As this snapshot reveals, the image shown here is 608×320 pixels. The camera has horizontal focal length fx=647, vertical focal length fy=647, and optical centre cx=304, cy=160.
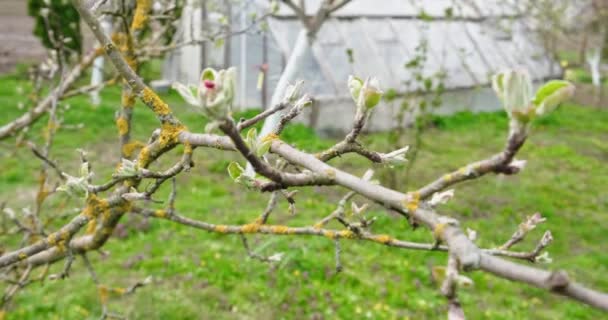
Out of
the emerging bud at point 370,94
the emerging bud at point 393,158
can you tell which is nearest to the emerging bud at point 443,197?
the emerging bud at point 393,158

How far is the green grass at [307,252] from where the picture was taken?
4566 mm

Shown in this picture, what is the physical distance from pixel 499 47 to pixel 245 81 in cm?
524

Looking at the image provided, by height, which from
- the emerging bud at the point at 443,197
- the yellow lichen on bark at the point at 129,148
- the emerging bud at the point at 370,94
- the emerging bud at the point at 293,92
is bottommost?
the yellow lichen on bark at the point at 129,148

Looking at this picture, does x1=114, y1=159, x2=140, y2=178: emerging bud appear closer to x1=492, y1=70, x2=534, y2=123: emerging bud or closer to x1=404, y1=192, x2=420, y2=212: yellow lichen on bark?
x1=404, y1=192, x2=420, y2=212: yellow lichen on bark

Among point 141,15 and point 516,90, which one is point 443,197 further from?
point 141,15

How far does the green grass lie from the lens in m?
4.57

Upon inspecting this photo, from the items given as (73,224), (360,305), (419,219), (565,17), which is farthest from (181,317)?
(565,17)

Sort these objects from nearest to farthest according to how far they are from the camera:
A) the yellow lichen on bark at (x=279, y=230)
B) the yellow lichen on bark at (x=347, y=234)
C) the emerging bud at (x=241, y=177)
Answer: the emerging bud at (x=241, y=177)
the yellow lichen on bark at (x=347, y=234)
the yellow lichen on bark at (x=279, y=230)

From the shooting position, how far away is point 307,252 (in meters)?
5.27

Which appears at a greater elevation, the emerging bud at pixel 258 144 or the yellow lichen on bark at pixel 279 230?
the emerging bud at pixel 258 144

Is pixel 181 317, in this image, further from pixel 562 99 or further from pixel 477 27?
pixel 477 27

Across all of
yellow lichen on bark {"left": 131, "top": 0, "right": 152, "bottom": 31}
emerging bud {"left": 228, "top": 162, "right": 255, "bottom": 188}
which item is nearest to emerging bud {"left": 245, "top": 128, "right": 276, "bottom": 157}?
emerging bud {"left": 228, "top": 162, "right": 255, "bottom": 188}

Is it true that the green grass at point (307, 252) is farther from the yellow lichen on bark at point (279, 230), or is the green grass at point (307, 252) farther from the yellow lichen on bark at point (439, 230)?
the yellow lichen on bark at point (439, 230)

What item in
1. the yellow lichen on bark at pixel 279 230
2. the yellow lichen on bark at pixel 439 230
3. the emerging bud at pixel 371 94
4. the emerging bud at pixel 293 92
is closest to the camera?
the yellow lichen on bark at pixel 439 230
